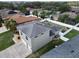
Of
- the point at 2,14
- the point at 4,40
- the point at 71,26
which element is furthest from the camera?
the point at 2,14

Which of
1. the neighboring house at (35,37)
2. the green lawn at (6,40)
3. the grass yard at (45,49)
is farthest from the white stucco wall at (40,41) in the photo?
the green lawn at (6,40)

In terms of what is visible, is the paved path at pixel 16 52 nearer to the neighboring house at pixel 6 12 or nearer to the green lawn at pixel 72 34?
the green lawn at pixel 72 34

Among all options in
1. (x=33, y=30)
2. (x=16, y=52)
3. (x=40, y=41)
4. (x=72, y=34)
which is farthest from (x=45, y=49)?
(x=72, y=34)

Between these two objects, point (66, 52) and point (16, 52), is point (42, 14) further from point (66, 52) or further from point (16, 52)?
point (66, 52)

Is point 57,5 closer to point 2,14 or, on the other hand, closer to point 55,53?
point 2,14

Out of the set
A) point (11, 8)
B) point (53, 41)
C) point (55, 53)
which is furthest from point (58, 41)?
point (11, 8)

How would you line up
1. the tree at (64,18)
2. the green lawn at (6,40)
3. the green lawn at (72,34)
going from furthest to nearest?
the tree at (64,18)
the green lawn at (72,34)
the green lawn at (6,40)

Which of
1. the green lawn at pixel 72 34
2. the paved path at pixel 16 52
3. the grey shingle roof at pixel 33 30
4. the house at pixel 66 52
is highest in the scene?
the grey shingle roof at pixel 33 30
